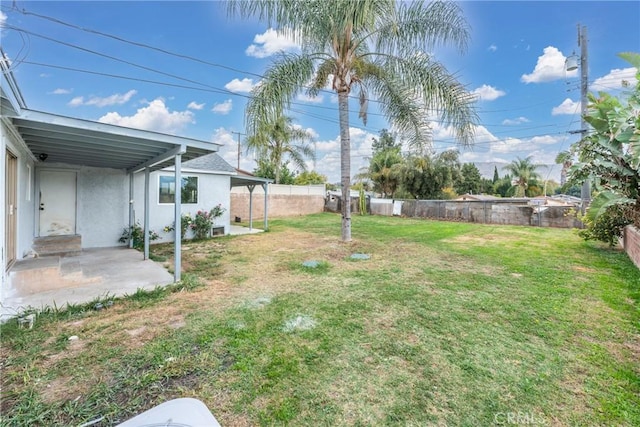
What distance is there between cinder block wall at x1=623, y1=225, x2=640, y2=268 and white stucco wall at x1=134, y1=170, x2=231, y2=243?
11.5 meters

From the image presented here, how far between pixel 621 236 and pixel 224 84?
48.9 feet

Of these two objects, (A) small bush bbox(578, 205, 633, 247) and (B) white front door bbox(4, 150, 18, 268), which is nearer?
(B) white front door bbox(4, 150, 18, 268)

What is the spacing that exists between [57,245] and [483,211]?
1712cm

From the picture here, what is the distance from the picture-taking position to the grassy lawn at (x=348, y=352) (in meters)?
2.06

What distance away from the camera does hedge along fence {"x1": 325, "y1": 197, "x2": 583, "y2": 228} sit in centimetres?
1242

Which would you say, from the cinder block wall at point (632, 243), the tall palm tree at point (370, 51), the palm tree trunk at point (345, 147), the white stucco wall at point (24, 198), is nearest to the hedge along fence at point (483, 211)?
the cinder block wall at point (632, 243)

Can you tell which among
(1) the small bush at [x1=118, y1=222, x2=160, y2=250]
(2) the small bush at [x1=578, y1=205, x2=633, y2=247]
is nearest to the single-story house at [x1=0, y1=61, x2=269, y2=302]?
(1) the small bush at [x1=118, y1=222, x2=160, y2=250]

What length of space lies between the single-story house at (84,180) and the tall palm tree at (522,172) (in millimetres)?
31287

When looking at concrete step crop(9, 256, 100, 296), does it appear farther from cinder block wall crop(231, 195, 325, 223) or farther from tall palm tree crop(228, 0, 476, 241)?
Result: cinder block wall crop(231, 195, 325, 223)

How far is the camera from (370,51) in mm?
8164

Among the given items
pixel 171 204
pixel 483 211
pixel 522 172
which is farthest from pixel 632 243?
pixel 522 172

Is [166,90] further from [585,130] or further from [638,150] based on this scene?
[585,130]

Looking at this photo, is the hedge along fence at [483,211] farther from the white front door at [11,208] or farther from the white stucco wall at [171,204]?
the white front door at [11,208]

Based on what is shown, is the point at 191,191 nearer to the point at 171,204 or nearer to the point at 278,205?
the point at 171,204
